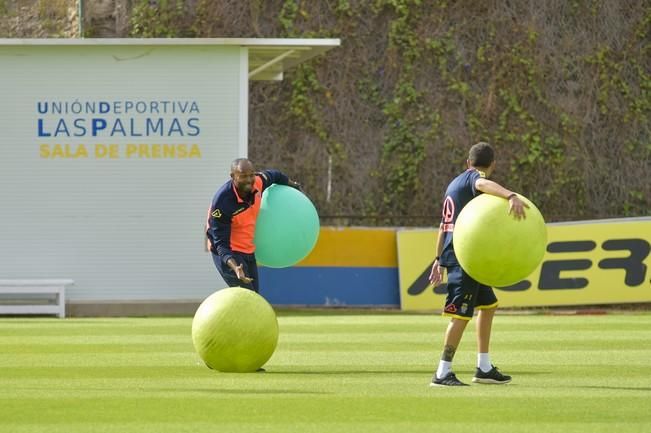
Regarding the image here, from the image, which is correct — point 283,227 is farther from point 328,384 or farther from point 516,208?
point 516,208

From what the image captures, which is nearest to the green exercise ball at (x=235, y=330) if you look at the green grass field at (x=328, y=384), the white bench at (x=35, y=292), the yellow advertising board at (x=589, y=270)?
the green grass field at (x=328, y=384)

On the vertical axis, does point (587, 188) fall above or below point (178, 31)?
below

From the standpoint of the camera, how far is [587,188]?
88.2ft

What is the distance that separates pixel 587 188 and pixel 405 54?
14.1 feet

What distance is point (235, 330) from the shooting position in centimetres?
1230

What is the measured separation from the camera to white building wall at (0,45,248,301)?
22.1m

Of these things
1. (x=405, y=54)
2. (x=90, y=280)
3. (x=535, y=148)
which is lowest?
(x=90, y=280)

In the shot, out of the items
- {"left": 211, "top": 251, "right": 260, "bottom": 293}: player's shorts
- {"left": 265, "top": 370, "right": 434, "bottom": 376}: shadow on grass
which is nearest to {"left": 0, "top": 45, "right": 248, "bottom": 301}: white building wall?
{"left": 211, "top": 251, "right": 260, "bottom": 293}: player's shorts

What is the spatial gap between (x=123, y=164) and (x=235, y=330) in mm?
10340

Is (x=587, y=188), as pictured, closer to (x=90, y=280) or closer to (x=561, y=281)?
(x=561, y=281)

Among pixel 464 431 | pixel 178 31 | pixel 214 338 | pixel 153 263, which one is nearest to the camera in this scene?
pixel 464 431

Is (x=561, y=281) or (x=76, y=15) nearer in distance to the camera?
(x=561, y=281)

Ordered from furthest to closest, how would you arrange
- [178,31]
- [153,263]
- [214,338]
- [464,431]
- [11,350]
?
[178,31] < [153,263] < [11,350] < [214,338] < [464,431]

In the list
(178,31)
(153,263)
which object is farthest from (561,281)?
(178,31)
